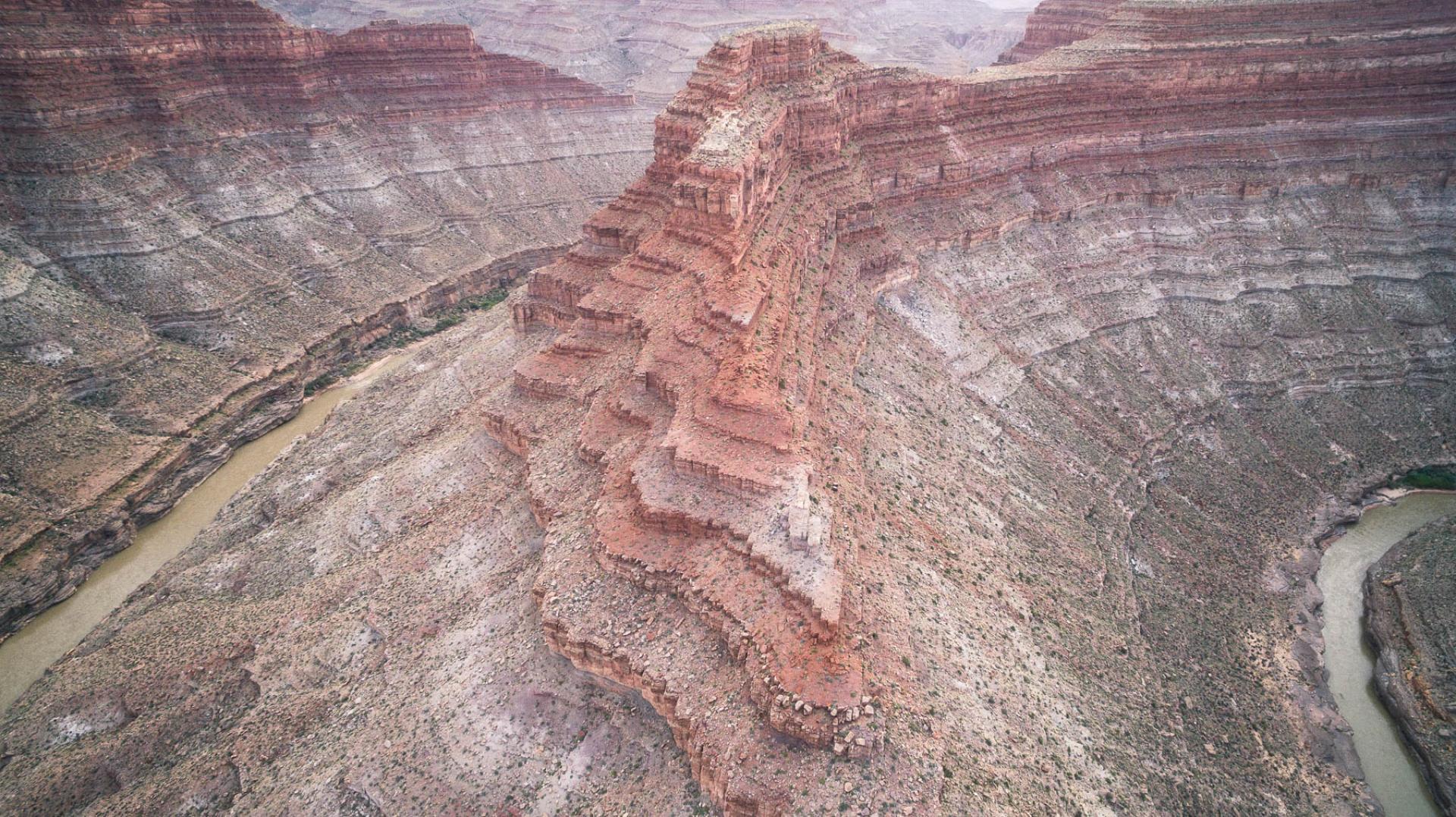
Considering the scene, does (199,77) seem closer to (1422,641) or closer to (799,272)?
(799,272)

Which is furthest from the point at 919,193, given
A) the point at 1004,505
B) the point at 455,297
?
the point at 455,297

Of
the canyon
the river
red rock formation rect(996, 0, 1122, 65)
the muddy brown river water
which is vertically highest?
red rock formation rect(996, 0, 1122, 65)

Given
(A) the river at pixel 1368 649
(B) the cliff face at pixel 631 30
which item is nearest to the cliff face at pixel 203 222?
(B) the cliff face at pixel 631 30

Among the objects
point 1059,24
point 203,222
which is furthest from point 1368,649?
point 203,222

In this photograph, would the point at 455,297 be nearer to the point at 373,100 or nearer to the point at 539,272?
the point at 373,100

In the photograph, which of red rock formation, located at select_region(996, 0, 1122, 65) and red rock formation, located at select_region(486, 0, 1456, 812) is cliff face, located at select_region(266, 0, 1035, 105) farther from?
red rock formation, located at select_region(486, 0, 1456, 812)

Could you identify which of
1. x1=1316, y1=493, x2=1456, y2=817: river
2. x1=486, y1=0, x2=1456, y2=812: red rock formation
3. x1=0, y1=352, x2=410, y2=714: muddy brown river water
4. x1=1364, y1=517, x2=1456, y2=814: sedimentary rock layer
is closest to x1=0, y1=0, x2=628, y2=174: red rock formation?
x1=0, y1=352, x2=410, y2=714: muddy brown river water
